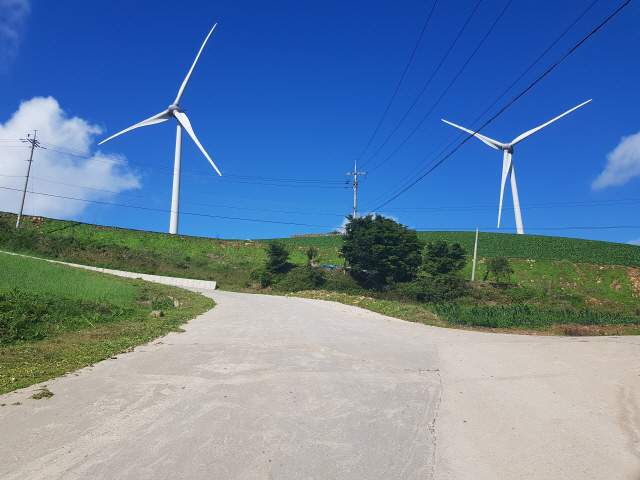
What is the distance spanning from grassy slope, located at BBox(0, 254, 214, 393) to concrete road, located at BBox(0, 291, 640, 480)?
0.75 metres

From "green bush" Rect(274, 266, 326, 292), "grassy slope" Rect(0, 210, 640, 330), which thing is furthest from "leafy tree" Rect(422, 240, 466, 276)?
"green bush" Rect(274, 266, 326, 292)

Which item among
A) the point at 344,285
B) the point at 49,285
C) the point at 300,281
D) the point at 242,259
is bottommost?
the point at 49,285

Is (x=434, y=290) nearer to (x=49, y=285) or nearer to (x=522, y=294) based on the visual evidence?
(x=522, y=294)

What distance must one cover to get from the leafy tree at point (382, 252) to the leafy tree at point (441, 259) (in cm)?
116

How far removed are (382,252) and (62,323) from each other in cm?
2842

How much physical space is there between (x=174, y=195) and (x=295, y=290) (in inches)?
785

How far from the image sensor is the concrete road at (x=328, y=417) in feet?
13.3

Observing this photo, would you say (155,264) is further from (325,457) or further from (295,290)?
(325,457)

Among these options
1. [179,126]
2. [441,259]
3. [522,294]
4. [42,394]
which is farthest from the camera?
[179,126]

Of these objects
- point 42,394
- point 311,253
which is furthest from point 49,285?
point 311,253

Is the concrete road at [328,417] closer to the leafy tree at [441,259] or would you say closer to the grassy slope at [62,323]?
the grassy slope at [62,323]

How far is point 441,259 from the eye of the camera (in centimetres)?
3772

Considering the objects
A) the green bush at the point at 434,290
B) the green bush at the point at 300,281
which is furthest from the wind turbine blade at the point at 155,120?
the green bush at the point at 434,290

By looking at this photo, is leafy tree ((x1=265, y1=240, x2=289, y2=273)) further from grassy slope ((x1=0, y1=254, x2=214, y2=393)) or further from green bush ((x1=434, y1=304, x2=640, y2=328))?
green bush ((x1=434, y1=304, x2=640, y2=328))
